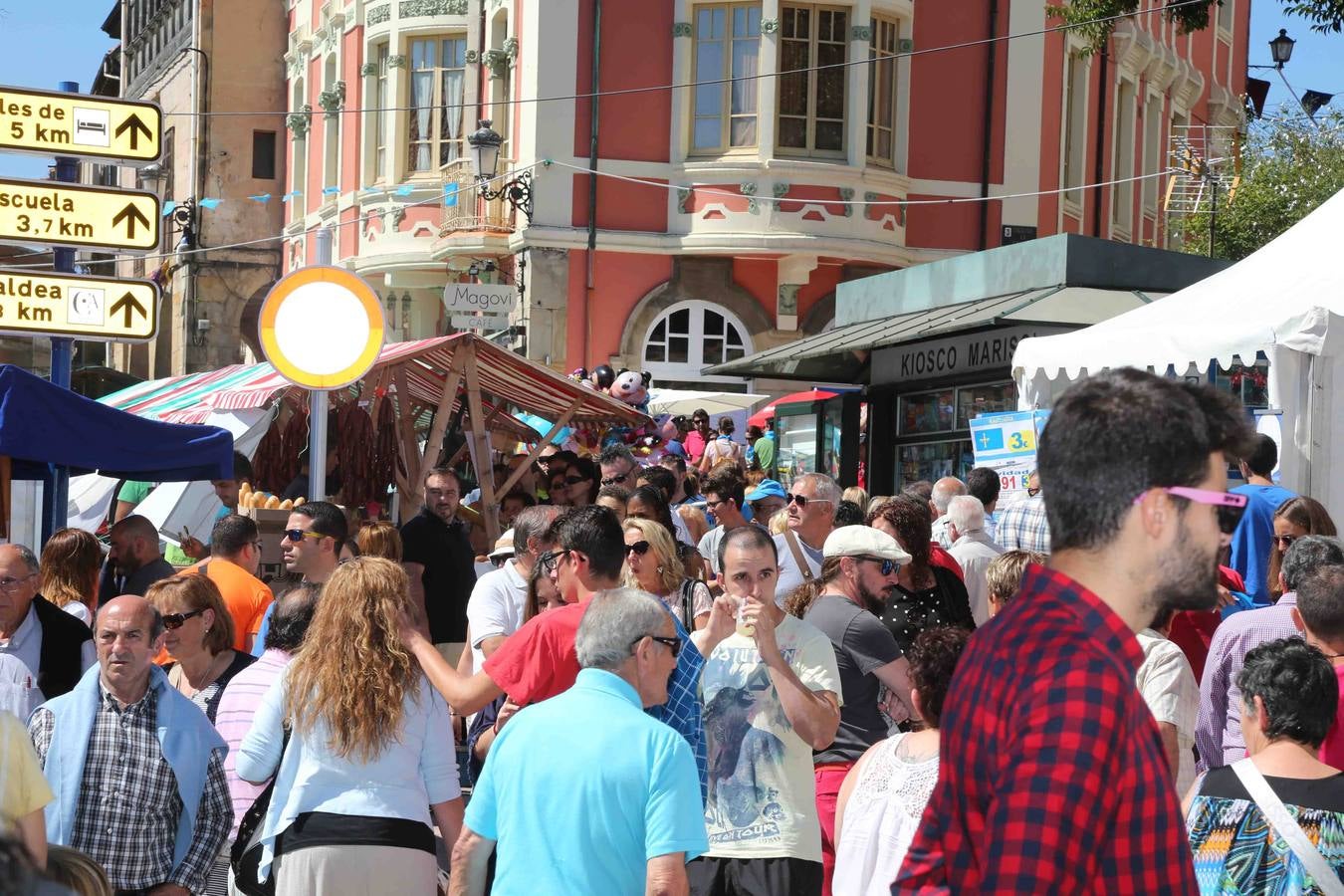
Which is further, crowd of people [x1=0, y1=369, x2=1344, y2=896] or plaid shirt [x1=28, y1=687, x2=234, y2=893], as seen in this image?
plaid shirt [x1=28, y1=687, x2=234, y2=893]

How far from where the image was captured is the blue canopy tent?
32.6 ft

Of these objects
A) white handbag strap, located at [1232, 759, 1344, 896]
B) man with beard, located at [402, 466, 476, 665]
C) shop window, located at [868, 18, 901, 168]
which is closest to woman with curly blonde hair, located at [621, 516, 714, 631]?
white handbag strap, located at [1232, 759, 1344, 896]

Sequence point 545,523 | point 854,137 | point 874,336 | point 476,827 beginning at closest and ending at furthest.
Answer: point 476,827 → point 545,523 → point 874,336 → point 854,137

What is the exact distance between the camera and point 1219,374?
13320 millimetres

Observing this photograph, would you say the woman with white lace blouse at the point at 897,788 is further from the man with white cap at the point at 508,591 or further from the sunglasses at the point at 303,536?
the sunglasses at the point at 303,536

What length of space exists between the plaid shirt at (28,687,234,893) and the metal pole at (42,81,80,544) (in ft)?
17.8

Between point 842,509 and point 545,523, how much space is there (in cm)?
269

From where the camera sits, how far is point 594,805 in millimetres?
4312

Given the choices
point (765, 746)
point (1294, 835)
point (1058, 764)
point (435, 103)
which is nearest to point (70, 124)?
point (765, 746)

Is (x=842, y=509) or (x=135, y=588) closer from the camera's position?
(x=135, y=588)

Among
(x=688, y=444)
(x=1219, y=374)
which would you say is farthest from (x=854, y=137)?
(x=1219, y=374)

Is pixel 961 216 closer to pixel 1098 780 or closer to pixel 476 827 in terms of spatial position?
pixel 476 827

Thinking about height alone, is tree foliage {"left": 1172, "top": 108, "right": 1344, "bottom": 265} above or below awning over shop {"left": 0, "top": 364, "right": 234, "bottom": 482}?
above

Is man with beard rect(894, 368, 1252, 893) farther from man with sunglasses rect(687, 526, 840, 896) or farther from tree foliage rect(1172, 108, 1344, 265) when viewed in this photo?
tree foliage rect(1172, 108, 1344, 265)
